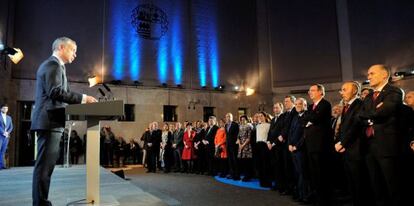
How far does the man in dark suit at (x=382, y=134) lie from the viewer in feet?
8.36

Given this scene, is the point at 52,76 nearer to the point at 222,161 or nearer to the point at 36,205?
the point at 36,205

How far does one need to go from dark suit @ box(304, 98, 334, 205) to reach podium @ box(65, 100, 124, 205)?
226 cm

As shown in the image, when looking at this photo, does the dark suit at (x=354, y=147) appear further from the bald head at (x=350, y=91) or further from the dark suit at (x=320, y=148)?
the dark suit at (x=320, y=148)

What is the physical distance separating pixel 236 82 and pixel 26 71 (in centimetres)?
796

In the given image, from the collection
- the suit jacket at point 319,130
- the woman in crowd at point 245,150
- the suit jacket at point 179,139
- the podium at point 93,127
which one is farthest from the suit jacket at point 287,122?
the suit jacket at point 179,139

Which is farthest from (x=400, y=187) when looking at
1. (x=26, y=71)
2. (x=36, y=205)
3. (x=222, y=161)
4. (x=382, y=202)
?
(x=26, y=71)

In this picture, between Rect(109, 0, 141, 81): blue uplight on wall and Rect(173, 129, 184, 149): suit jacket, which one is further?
Rect(109, 0, 141, 81): blue uplight on wall

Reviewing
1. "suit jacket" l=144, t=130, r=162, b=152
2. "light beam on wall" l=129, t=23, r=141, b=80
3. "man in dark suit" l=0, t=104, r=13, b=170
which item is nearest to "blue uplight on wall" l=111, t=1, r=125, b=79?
"light beam on wall" l=129, t=23, r=141, b=80

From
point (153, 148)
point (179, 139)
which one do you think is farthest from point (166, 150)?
point (179, 139)

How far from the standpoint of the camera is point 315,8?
13070 mm

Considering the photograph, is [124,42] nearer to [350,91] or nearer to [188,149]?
[188,149]

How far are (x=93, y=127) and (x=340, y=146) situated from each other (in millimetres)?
2304

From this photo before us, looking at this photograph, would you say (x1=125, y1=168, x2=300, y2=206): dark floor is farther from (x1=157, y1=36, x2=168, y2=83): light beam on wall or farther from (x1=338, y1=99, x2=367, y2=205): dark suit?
(x1=157, y1=36, x2=168, y2=83): light beam on wall

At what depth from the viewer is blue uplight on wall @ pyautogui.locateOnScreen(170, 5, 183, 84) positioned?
12245mm
